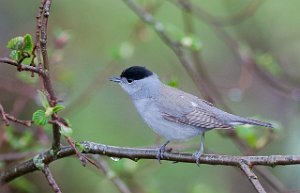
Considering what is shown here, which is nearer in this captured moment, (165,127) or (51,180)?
(51,180)

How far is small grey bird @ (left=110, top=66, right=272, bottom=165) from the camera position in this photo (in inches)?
151

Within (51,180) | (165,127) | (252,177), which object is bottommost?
(51,180)

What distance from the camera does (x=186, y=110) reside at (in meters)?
3.98

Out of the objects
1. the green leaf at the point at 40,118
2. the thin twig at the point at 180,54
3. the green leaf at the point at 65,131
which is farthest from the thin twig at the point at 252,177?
the thin twig at the point at 180,54

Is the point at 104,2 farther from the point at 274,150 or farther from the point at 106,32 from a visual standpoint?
the point at 274,150

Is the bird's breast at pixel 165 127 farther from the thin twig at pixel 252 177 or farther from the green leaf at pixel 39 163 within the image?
the thin twig at pixel 252 177

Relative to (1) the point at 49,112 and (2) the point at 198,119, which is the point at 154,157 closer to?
(1) the point at 49,112

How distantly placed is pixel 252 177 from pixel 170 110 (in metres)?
1.50

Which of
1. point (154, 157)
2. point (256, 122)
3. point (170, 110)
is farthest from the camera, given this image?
point (170, 110)

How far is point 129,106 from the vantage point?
7.76 meters

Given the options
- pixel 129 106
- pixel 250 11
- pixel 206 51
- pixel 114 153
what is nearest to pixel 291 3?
pixel 206 51

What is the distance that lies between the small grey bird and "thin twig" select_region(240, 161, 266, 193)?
1.02 meters

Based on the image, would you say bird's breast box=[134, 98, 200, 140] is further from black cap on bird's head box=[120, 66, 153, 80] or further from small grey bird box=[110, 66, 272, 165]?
black cap on bird's head box=[120, 66, 153, 80]

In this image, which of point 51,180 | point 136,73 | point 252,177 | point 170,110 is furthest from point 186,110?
point 51,180
